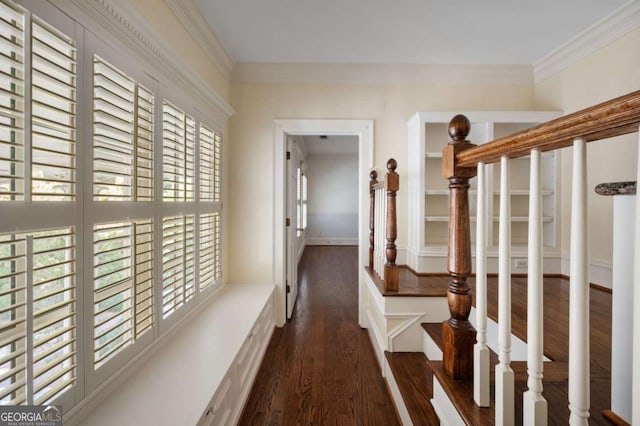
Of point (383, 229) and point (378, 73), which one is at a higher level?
point (378, 73)

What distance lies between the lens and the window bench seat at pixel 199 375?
1145 millimetres

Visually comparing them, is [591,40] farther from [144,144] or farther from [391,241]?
[144,144]

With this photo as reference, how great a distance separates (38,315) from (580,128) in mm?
1519

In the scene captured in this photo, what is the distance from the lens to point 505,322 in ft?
2.58

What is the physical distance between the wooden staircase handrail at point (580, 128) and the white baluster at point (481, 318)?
14 centimetres

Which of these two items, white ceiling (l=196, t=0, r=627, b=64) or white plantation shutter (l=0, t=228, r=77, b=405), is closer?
white plantation shutter (l=0, t=228, r=77, b=405)

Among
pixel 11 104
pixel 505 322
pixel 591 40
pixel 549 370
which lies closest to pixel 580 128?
pixel 505 322

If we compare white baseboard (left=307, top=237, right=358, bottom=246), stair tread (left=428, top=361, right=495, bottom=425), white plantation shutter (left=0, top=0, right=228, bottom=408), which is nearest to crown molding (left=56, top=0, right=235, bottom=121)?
white plantation shutter (left=0, top=0, right=228, bottom=408)

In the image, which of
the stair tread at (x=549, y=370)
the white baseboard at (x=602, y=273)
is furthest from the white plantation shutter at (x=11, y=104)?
the white baseboard at (x=602, y=273)

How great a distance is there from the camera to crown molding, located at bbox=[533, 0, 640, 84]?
6.72 feet

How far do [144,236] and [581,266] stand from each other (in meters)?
1.77

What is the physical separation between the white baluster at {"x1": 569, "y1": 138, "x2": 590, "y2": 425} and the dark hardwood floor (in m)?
1.47

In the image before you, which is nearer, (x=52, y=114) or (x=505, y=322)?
(x=505, y=322)

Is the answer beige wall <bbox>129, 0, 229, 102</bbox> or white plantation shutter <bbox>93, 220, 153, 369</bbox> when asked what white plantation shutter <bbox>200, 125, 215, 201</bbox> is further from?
white plantation shutter <bbox>93, 220, 153, 369</bbox>
